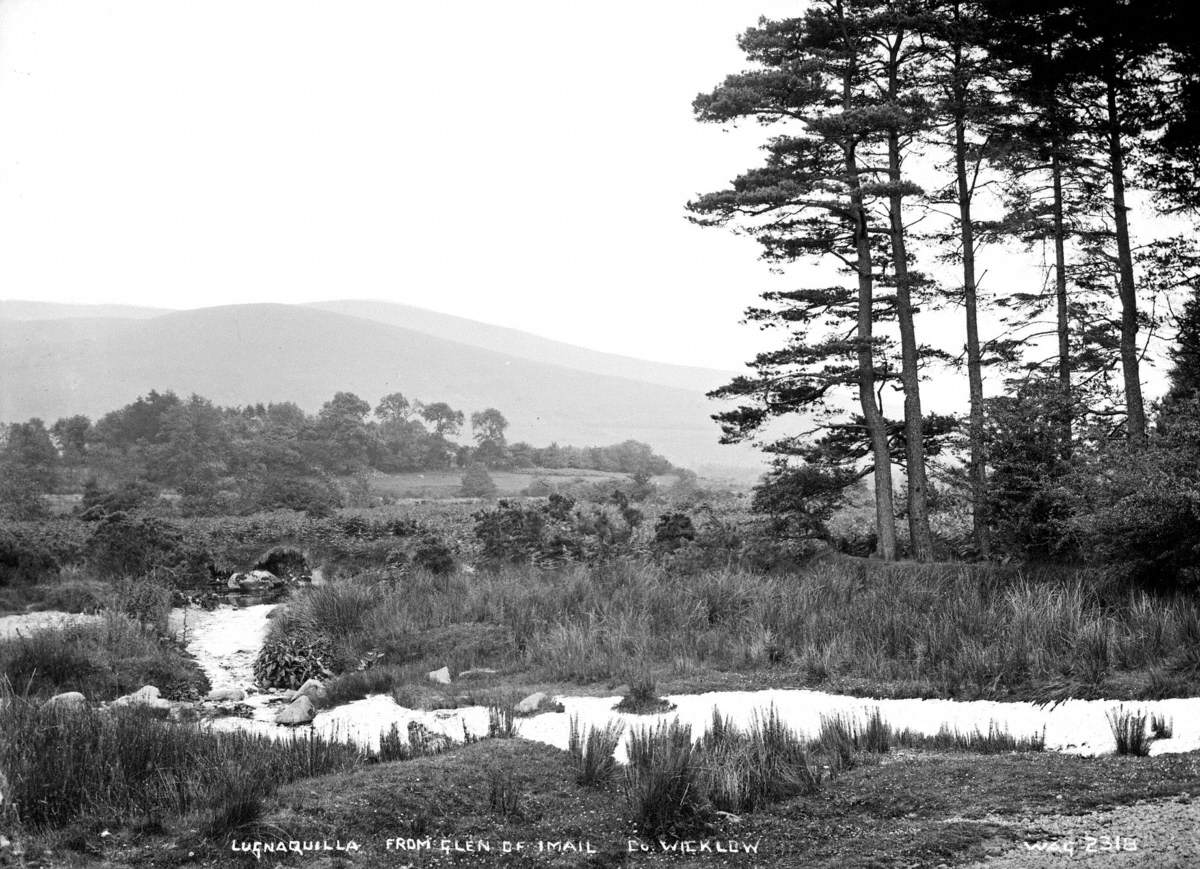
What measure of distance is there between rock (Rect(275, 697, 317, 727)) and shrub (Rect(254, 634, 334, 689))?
216cm

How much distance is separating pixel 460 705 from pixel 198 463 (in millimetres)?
43418

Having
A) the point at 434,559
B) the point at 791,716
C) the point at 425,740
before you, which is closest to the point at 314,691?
the point at 425,740

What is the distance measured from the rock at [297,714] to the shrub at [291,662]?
2.16 m

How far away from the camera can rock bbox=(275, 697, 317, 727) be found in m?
10.6

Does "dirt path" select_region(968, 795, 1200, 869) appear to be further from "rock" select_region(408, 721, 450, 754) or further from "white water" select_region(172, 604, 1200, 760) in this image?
"rock" select_region(408, 721, 450, 754)

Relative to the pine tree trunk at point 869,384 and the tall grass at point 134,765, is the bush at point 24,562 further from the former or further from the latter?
the pine tree trunk at point 869,384

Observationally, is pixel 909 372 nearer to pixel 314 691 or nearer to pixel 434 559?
pixel 434 559

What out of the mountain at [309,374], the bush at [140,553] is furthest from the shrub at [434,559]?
the mountain at [309,374]

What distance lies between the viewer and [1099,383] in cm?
2019

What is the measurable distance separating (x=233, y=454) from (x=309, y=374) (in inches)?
4245

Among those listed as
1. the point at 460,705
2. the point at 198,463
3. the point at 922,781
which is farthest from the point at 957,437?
the point at 198,463

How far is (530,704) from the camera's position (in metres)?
10.1

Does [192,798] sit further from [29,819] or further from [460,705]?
[460,705]

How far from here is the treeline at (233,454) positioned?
40969 mm
